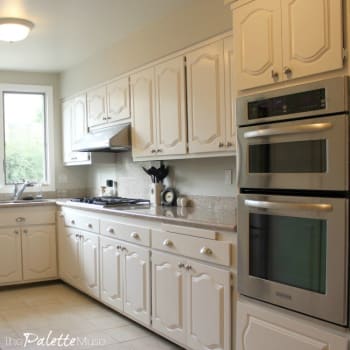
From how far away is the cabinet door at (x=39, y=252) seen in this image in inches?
195

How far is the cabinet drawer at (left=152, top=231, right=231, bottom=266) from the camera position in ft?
8.50

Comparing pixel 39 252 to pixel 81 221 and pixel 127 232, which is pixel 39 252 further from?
pixel 127 232

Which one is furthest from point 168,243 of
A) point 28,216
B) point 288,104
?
point 28,216

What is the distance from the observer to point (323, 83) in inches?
75.7

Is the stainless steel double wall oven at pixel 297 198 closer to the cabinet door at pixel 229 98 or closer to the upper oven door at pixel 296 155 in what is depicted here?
the upper oven door at pixel 296 155

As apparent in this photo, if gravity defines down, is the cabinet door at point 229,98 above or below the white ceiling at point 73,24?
below

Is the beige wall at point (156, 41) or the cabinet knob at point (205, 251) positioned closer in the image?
the cabinet knob at point (205, 251)

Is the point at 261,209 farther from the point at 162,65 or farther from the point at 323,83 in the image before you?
the point at 162,65

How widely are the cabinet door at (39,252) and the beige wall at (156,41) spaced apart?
164 cm

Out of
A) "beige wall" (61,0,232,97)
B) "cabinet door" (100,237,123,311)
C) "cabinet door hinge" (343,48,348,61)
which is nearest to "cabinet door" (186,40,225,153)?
"beige wall" (61,0,232,97)

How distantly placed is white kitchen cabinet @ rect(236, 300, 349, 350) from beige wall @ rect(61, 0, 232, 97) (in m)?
1.80

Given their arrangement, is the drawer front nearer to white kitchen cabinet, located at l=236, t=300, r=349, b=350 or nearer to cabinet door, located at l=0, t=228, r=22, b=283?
cabinet door, located at l=0, t=228, r=22, b=283

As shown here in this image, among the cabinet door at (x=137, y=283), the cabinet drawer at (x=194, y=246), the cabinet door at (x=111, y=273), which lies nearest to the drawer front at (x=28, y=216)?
the cabinet door at (x=111, y=273)

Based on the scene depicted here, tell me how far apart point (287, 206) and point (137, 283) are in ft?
5.68
